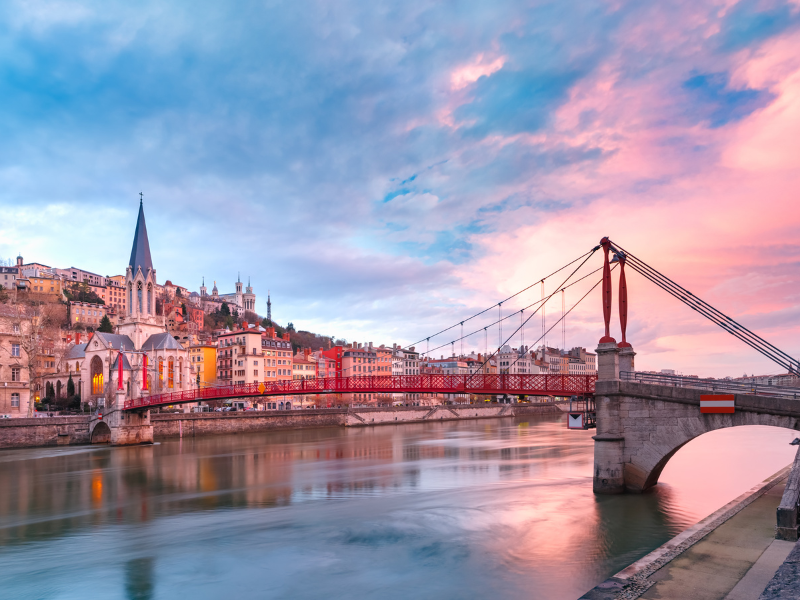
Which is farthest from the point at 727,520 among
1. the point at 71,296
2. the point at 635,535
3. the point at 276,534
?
the point at 71,296

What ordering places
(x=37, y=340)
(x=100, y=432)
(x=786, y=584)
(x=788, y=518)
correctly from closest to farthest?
(x=786, y=584) → (x=788, y=518) → (x=100, y=432) → (x=37, y=340)

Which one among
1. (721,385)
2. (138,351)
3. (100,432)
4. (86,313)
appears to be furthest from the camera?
(86,313)

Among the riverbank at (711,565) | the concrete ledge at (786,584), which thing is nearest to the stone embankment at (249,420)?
the riverbank at (711,565)

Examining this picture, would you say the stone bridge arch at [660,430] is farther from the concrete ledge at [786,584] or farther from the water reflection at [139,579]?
the water reflection at [139,579]

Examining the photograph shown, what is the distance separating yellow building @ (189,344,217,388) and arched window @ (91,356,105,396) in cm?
1868

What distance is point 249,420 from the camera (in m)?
60.6

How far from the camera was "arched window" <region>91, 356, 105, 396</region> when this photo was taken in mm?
69688

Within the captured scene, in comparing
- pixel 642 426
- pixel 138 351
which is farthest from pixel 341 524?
pixel 138 351

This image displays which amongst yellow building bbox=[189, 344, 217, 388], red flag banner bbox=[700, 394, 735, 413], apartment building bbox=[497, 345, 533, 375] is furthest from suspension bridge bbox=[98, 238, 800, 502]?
apartment building bbox=[497, 345, 533, 375]

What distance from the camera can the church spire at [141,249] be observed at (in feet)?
264

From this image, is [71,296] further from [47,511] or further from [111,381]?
[47,511]

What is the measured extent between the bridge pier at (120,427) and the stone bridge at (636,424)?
135 ft

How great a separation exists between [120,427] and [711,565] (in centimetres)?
4699

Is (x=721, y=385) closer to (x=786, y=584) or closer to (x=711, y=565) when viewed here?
(x=711, y=565)
